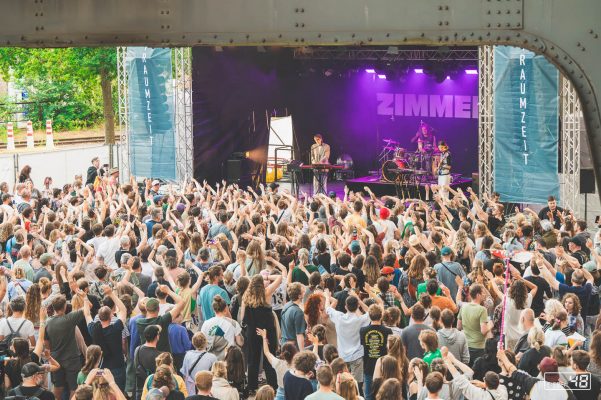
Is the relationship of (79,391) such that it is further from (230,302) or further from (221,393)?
(230,302)

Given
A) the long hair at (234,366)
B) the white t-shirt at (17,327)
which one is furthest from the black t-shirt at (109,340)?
the long hair at (234,366)

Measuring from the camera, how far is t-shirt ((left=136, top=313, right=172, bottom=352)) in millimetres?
9930

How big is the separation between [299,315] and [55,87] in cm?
3480

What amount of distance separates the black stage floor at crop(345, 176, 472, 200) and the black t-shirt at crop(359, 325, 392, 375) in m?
16.1

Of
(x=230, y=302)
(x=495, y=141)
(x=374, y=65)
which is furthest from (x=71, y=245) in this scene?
(x=374, y=65)

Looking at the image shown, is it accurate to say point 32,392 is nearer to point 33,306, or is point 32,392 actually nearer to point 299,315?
point 33,306

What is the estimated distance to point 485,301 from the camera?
36.7 feet

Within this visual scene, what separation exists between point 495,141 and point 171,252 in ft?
33.5

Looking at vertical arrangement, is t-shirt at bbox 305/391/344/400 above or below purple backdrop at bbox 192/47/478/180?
below

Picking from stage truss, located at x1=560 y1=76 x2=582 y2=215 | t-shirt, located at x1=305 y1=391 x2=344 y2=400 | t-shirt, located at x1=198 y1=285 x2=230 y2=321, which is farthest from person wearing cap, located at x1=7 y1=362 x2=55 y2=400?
stage truss, located at x1=560 y1=76 x2=582 y2=215

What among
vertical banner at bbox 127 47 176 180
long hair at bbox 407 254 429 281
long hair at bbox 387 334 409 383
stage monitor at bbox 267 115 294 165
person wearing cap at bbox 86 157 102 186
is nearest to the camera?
long hair at bbox 387 334 409 383

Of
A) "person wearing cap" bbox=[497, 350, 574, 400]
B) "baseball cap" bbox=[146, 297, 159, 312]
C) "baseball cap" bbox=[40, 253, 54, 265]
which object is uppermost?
"baseball cap" bbox=[40, 253, 54, 265]

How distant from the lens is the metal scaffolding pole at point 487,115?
68.5 ft

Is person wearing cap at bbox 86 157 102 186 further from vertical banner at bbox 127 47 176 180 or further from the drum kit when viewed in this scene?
the drum kit
